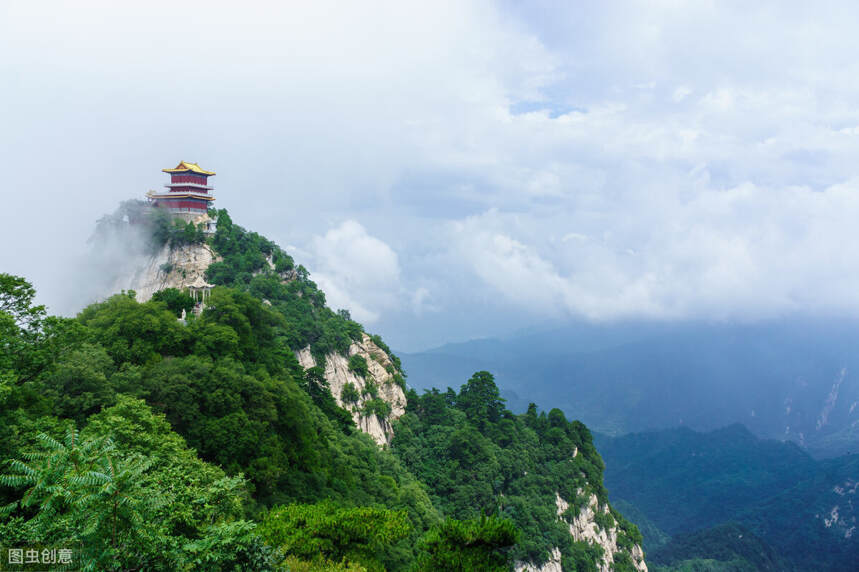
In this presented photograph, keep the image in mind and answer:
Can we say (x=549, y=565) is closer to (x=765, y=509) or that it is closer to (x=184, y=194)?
(x=184, y=194)

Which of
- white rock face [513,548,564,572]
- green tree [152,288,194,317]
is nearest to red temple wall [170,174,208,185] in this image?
green tree [152,288,194,317]

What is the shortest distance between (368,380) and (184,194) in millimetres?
28473

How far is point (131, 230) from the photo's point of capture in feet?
194

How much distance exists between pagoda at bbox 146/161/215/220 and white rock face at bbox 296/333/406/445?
23394mm

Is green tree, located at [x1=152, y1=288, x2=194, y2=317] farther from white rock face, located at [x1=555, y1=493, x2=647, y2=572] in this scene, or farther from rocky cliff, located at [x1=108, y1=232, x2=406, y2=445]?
white rock face, located at [x1=555, y1=493, x2=647, y2=572]

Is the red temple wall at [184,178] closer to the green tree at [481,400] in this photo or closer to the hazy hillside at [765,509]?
the green tree at [481,400]

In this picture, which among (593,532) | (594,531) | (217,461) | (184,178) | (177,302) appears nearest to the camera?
(217,461)

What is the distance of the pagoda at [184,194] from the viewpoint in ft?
197

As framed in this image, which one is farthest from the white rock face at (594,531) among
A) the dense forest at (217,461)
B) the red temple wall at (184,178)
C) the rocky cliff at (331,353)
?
the red temple wall at (184,178)

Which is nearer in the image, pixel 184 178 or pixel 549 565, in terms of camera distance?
pixel 549 565

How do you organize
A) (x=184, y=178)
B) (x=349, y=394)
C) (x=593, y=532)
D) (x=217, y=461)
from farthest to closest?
(x=184, y=178), (x=593, y=532), (x=349, y=394), (x=217, y=461)

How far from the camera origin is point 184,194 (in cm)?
5975

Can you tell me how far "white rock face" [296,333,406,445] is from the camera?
5142 cm

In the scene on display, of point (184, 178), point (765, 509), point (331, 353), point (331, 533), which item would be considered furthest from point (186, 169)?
point (765, 509)
